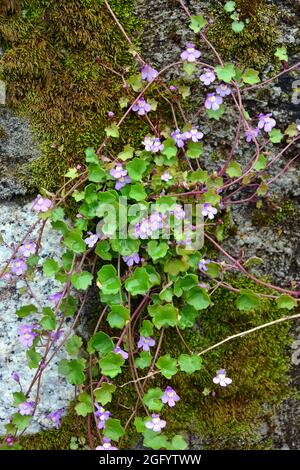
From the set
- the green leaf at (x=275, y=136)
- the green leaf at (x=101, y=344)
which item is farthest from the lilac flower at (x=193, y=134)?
the green leaf at (x=101, y=344)

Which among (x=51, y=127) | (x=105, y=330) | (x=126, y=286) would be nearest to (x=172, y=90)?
(x=51, y=127)

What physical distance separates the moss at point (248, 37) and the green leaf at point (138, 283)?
0.86 metres

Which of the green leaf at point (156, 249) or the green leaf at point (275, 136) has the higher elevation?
the green leaf at point (275, 136)

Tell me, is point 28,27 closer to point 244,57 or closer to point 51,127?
point 51,127

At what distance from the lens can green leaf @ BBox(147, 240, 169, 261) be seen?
166cm

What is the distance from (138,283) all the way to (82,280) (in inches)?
7.2

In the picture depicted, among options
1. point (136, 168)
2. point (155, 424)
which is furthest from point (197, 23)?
point (155, 424)

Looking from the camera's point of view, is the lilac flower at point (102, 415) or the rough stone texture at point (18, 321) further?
the rough stone texture at point (18, 321)

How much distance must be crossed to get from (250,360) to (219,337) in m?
0.14

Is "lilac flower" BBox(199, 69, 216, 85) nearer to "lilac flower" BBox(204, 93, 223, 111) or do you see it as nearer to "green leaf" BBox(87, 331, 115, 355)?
"lilac flower" BBox(204, 93, 223, 111)

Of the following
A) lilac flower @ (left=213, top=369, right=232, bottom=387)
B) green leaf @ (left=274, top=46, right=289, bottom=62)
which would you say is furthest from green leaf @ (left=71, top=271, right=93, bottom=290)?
green leaf @ (left=274, top=46, right=289, bottom=62)

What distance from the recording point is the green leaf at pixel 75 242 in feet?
5.50

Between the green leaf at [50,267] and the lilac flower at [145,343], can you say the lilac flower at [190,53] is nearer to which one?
the green leaf at [50,267]

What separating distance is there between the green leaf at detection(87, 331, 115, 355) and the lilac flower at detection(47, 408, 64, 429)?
320mm
